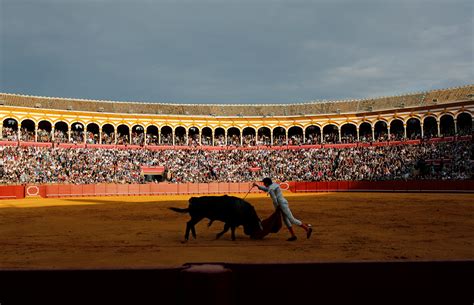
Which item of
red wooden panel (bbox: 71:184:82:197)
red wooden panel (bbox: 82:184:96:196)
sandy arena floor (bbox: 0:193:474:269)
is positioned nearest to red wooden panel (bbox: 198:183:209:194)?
red wooden panel (bbox: 82:184:96:196)

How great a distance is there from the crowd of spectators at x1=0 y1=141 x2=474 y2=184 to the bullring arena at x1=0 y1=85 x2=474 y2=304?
20 cm

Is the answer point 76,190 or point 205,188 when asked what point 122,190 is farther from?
point 205,188

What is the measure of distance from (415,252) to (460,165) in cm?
3348

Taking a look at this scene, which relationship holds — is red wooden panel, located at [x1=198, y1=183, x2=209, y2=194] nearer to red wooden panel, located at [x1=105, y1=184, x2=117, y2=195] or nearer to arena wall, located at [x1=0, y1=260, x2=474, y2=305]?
red wooden panel, located at [x1=105, y1=184, x2=117, y2=195]

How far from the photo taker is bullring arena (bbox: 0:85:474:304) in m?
2.47

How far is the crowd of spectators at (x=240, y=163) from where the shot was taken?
120 feet

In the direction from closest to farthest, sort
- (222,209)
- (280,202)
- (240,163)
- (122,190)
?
(280,202)
(222,209)
(122,190)
(240,163)

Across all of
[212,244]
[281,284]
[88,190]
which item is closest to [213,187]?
[88,190]

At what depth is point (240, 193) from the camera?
37719 mm

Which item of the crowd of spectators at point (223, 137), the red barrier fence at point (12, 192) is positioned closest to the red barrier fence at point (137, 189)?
the red barrier fence at point (12, 192)

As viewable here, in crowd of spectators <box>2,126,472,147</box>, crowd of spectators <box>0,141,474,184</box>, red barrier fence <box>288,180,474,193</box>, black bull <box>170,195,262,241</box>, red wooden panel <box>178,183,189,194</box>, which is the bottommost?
red barrier fence <box>288,180,474,193</box>

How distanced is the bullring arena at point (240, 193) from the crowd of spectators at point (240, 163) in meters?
0.20

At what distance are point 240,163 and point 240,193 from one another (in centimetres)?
927

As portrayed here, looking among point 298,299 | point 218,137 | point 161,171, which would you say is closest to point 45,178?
point 161,171
